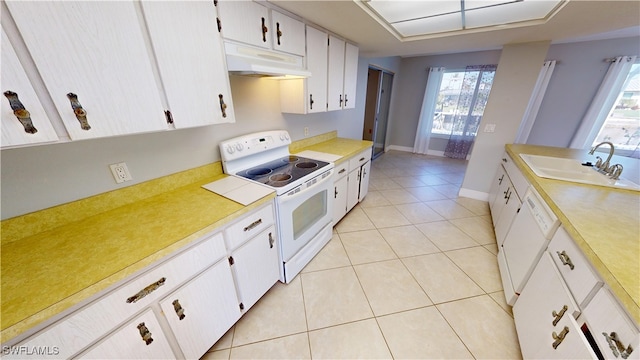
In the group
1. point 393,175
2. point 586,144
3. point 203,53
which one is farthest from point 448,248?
point 586,144

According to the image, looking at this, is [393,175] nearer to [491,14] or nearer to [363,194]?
[363,194]

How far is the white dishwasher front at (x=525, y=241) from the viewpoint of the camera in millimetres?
1260

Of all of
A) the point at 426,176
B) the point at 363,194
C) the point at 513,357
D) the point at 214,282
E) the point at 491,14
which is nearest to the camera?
the point at 214,282

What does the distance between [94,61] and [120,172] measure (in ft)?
2.05

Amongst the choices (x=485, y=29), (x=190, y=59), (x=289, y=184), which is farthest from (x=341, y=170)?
(x=485, y=29)

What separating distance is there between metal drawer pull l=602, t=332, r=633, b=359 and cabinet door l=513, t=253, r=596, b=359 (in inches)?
3.4

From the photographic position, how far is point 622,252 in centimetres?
85

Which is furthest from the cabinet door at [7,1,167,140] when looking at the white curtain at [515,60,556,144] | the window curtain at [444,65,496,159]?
the window curtain at [444,65,496,159]

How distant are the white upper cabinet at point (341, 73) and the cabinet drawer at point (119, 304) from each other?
6.28 feet

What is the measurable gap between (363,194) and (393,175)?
1367mm

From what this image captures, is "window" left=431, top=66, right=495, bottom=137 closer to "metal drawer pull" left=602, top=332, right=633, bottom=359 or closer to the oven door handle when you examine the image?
the oven door handle

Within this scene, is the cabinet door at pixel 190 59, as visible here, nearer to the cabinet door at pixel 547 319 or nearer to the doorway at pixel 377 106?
the cabinet door at pixel 547 319

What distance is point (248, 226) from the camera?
1.28 metres

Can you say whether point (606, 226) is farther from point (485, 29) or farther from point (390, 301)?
point (485, 29)
